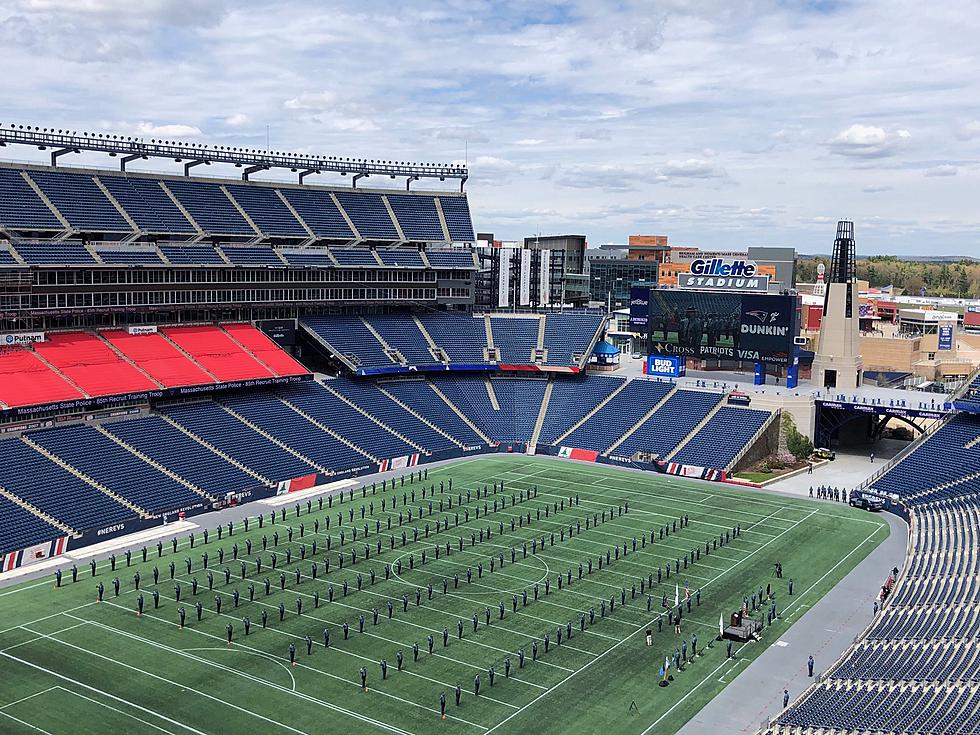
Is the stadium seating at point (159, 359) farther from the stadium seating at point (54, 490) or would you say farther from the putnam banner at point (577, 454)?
the putnam banner at point (577, 454)

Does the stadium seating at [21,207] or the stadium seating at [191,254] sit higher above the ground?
the stadium seating at [21,207]

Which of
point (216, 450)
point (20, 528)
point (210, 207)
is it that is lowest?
point (20, 528)

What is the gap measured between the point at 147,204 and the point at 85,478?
27309mm

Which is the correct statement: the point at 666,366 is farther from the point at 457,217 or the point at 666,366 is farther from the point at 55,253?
the point at 55,253

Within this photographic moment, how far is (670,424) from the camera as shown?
72.6 meters

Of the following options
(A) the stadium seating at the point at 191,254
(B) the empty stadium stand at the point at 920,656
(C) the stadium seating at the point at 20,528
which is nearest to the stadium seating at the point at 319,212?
(A) the stadium seating at the point at 191,254

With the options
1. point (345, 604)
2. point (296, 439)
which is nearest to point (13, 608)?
point (345, 604)

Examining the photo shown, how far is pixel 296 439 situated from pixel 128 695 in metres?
34.6

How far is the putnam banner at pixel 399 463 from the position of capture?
217 ft

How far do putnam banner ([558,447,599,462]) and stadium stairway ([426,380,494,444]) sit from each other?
5.57 m

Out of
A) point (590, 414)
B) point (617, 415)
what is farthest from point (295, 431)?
point (617, 415)

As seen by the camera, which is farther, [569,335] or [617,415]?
[569,335]

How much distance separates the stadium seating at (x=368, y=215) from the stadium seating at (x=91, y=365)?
88.5 feet

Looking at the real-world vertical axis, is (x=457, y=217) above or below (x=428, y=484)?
above
